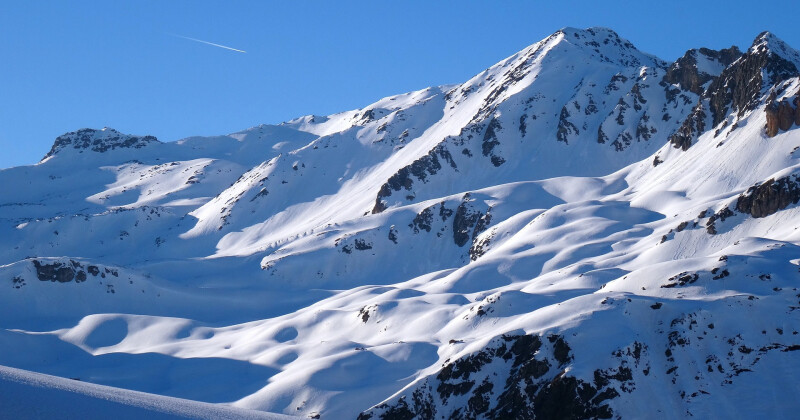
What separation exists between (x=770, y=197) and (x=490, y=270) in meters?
32.3

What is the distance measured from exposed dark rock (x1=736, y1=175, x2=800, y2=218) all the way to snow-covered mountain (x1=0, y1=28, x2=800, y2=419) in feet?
0.74

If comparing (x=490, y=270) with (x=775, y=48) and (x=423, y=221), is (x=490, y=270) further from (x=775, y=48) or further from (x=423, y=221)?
(x=775, y=48)

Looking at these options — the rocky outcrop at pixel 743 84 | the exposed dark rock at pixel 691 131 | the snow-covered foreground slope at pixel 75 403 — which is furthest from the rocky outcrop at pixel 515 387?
the exposed dark rock at pixel 691 131

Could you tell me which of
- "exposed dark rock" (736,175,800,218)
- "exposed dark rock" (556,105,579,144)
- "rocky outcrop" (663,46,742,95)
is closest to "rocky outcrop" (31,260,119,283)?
"exposed dark rock" (736,175,800,218)

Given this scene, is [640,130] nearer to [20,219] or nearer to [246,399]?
[246,399]

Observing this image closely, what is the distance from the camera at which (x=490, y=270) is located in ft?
331

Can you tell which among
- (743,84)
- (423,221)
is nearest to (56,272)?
(423,221)

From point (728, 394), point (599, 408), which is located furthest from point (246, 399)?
point (728, 394)

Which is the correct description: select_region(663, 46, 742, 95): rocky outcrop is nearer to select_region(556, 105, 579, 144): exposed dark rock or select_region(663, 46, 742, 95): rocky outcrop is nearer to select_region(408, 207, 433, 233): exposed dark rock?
select_region(556, 105, 579, 144): exposed dark rock

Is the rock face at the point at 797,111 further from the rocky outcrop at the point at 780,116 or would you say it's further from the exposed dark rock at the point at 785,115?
the exposed dark rock at the point at 785,115

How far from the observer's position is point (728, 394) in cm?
4356

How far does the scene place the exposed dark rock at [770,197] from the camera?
83938 mm

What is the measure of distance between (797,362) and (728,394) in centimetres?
439

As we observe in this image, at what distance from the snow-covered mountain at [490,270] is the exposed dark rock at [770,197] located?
23 cm
